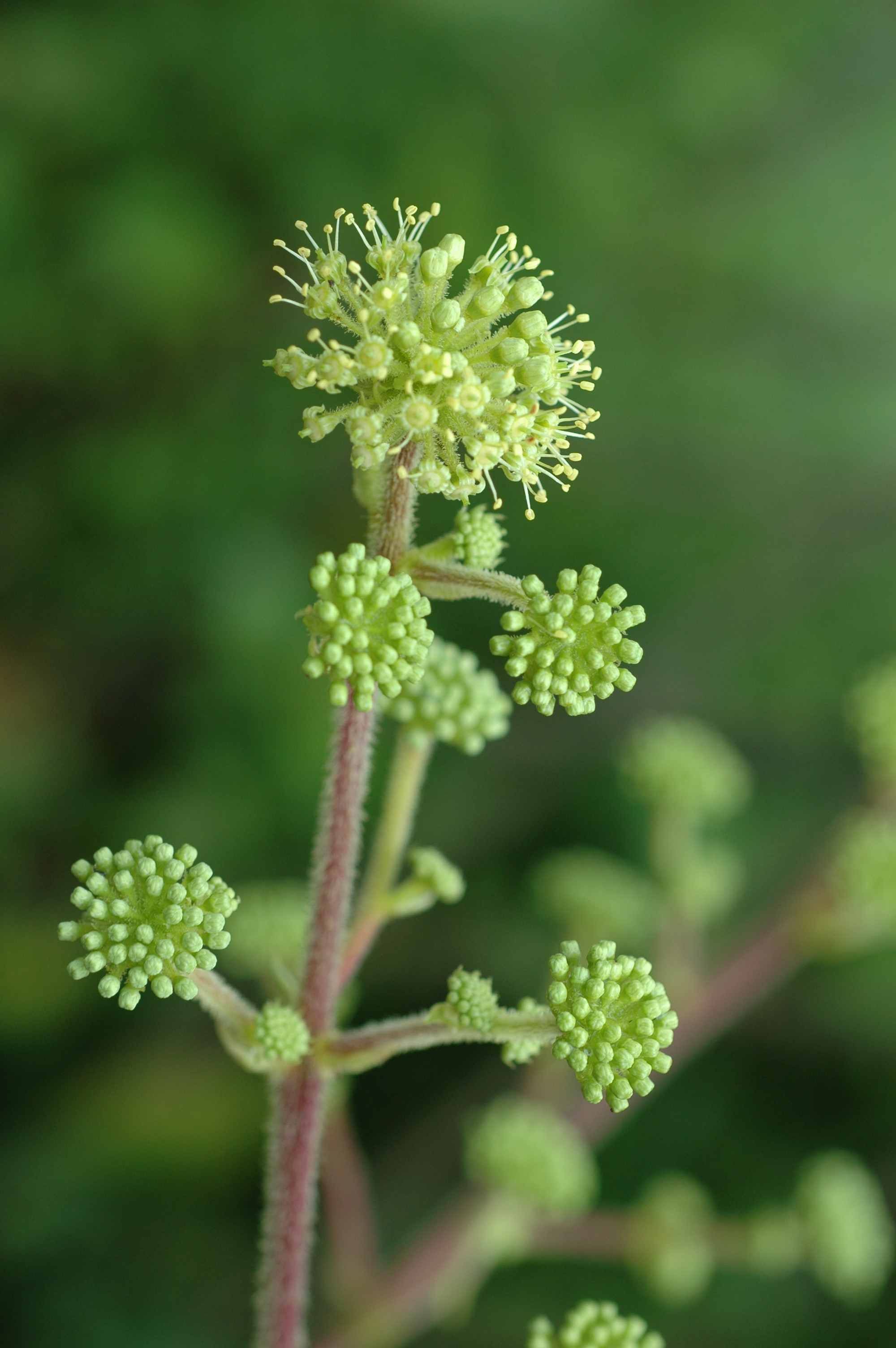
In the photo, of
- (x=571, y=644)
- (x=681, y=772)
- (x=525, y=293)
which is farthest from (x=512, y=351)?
(x=681, y=772)

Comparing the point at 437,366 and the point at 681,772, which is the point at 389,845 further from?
the point at 681,772

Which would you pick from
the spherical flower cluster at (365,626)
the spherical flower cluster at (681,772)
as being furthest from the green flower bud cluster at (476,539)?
the spherical flower cluster at (681,772)

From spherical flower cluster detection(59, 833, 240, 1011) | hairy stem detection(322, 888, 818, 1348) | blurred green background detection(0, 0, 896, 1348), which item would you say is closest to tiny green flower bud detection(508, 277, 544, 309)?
spherical flower cluster detection(59, 833, 240, 1011)

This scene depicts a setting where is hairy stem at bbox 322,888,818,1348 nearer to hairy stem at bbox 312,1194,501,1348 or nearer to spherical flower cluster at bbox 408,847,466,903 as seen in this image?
hairy stem at bbox 312,1194,501,1348

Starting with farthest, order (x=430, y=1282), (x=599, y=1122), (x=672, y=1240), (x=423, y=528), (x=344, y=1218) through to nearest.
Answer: (x=423, y=528) → (x=599, y=1122) → (x=672, y=1240) → (x=344, y=1218) → (x=430, y=1282)

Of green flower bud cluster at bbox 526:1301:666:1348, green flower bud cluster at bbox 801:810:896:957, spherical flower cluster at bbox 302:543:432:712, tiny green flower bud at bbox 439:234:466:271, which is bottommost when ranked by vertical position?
green flower bud cluster at bbox 526:1301:666:1348

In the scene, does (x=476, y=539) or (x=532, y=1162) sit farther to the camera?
(x=532, y=1162)

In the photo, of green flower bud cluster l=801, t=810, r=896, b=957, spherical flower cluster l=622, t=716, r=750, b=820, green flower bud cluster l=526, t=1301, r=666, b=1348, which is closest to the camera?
green flower bud cluster l=526, t=1301, r=666, b=1348
